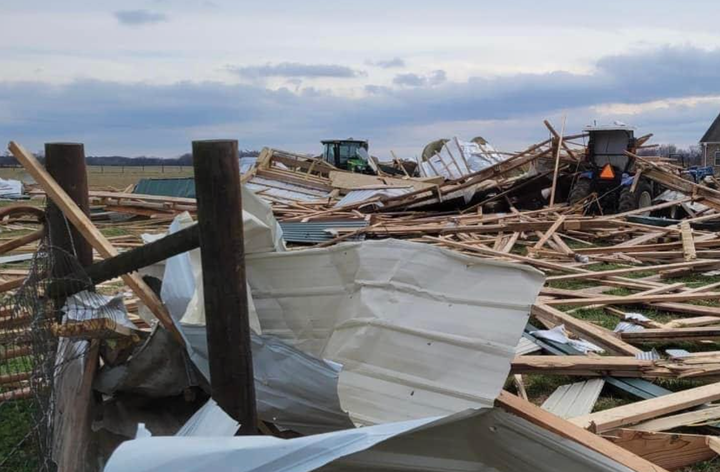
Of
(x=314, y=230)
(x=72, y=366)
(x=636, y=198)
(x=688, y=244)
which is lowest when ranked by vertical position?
(x=688, y=244)

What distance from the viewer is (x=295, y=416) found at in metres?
2.62

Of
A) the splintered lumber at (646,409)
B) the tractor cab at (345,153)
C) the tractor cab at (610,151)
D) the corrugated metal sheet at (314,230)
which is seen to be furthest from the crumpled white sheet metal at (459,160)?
the splintered lumber at (646,409)

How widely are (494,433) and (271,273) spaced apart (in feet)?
4.86

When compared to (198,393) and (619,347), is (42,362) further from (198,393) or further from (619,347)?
(619,347)

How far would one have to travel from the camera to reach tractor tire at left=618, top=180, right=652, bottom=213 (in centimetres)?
1466

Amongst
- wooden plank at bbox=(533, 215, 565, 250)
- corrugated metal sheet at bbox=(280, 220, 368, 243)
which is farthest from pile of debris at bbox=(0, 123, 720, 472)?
corrugated metal sheet at bbox=(280, 220, 368, 243)

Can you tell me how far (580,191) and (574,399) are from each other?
11.8 metres

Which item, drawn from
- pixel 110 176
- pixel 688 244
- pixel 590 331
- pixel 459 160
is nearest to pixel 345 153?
pixel 459 160

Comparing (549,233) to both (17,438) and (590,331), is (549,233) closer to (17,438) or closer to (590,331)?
(590,331)

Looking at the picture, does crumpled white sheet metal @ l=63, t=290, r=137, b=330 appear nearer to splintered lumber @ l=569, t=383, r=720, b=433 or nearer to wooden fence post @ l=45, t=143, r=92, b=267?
wooden fence post @ l=45, t=143, r=92, b=267

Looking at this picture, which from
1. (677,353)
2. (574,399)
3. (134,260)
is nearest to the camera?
(134,260)

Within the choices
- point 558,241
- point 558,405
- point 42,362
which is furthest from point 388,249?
point 558,241

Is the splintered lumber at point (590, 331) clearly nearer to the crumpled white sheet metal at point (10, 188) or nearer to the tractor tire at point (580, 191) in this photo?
the tractor tire at point (580, 191)

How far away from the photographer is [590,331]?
18.0 ft
